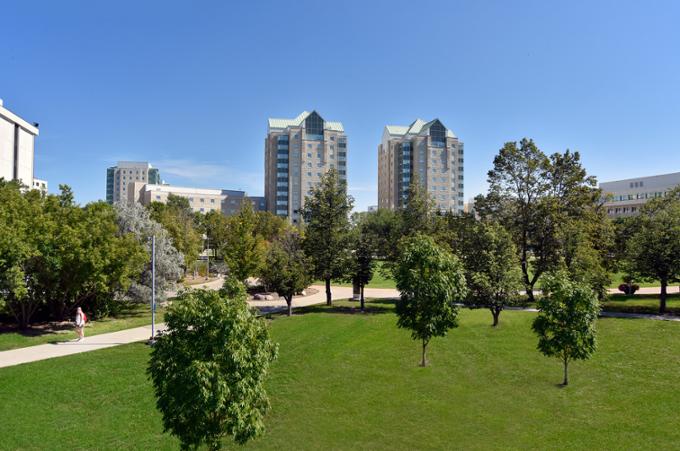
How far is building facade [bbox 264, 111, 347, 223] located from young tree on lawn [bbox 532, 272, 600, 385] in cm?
10537

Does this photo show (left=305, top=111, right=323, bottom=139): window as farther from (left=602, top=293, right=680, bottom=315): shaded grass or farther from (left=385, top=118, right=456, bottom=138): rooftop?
(left=602, top=293, right=680, bottom=315): shaded grass

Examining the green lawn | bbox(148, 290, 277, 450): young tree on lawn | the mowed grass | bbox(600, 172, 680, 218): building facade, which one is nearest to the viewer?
bbox(148, 290, 277, 450): young tree on lawn

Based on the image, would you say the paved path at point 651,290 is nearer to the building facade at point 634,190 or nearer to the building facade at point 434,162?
the building facade at point 634,190

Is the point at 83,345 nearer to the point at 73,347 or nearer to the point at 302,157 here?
the point at 73,347

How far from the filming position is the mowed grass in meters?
14.5

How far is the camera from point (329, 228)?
36281 millimetres

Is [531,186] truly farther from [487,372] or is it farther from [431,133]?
[431,133]

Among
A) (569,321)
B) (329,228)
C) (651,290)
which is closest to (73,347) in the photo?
(329,228)

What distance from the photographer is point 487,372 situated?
66.4 feet

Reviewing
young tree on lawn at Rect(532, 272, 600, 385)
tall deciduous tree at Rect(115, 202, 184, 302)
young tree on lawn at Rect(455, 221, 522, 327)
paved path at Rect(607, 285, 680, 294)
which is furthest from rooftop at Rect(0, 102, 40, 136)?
paved path at Rect(607, 285, 680, 294)

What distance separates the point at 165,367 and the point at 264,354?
2.37 metres

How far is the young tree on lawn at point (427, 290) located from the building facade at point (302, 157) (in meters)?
102

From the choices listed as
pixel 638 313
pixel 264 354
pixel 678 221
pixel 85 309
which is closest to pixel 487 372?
pixel 264 354

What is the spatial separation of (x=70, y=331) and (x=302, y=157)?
100m
